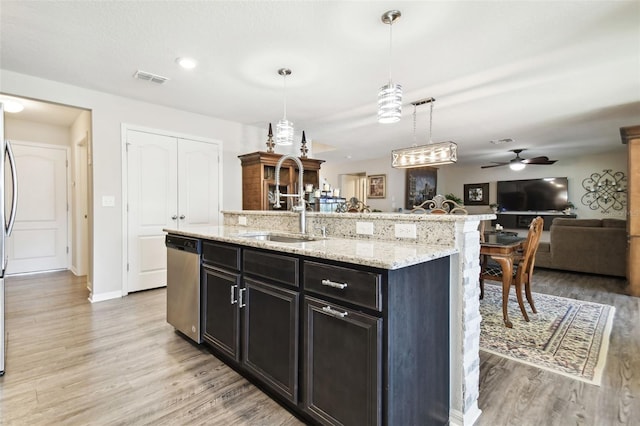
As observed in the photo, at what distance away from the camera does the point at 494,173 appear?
9.19 m

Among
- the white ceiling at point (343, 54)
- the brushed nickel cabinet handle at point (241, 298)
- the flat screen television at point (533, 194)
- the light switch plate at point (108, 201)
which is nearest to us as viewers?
the brushed nickel cabinet handle at point (241, 298)

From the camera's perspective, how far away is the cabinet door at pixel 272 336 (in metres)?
1.60

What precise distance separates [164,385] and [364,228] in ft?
5.25

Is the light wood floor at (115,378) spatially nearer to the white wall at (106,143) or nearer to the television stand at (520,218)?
the white wall at (106,143)

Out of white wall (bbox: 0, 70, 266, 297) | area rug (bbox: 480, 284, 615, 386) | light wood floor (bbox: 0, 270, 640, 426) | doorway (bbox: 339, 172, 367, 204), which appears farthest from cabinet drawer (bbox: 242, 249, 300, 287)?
doorway (bbox: 339, 172, 367, 204)

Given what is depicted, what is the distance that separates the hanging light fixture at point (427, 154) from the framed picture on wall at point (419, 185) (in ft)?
11.4

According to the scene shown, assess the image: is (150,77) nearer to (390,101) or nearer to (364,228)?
(390,101)

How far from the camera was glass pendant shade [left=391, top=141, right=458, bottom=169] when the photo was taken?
3.94 meters

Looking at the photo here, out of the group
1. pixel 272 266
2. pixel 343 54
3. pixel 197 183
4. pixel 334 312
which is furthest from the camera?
pixel 197 183

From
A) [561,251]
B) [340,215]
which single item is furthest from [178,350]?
[561,251]

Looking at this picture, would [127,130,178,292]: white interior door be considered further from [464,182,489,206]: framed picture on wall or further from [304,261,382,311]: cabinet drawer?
[464,182,489,206]: framed picture on wall

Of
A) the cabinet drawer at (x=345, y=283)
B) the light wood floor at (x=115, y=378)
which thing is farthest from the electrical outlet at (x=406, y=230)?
the light wood floor at (x=115, y=378)

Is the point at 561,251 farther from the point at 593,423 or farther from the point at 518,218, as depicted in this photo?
the point at 593,423

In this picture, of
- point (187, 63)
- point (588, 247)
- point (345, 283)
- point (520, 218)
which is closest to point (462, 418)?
point (345, 283)
